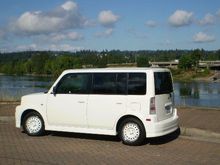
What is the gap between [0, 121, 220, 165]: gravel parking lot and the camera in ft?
26.5

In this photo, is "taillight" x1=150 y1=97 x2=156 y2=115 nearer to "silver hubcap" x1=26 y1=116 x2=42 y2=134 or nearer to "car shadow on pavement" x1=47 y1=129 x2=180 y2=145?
"car shadow on pavement" x1=47 y1=129 x2=180 y2=145

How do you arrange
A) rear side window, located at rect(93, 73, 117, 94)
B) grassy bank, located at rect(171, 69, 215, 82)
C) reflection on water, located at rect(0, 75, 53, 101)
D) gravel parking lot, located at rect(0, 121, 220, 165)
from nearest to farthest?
gravel parking lot, located at rect(0, 121, 220, 165)
rear side window, located at rect(93, 73, 117, 94)
reflection on water, located at rect(0, 75, 53, 101)
grassy bank, located at rect(171, 69, 215, 82)

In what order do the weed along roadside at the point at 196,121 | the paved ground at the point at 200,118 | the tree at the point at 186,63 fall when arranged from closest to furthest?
the weed along roadside at the point at 196,121 → the paved ground at the point at 200,118 → the tree at the point at 186,63

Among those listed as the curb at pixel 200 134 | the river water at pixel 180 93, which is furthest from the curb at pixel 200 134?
the river water at pixel 180 93

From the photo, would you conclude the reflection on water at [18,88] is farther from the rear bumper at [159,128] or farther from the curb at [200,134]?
the rear bumper at [159,128]

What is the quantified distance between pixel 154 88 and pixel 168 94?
2.46 ft

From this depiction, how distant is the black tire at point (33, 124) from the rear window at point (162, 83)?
3.16m

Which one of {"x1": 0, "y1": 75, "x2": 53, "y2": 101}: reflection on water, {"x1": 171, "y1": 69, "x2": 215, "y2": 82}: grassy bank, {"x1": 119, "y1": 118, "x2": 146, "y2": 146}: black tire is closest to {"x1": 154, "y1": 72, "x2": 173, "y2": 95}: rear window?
{"x1": 119, "y1": 118, "x2": 146, "y2": 146}: black tire

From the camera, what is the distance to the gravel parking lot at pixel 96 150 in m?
8.09

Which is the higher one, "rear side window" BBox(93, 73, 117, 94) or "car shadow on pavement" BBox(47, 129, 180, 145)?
"rear side window" BBox(93, 73, 117, 94)

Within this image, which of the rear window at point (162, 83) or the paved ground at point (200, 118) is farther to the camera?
the paved ground at point (200, 118)

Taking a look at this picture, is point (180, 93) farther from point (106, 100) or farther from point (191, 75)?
point (191, 75)

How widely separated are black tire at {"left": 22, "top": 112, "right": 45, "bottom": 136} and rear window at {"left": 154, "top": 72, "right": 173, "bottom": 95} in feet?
10.4

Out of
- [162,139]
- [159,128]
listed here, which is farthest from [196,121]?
[159,128]
